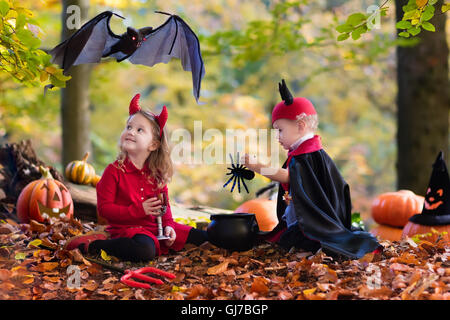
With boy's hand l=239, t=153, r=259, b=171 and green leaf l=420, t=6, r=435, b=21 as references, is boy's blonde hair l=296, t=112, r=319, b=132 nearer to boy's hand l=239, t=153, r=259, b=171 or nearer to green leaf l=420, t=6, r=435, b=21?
boy's hand l=239, t=153, r=259, b=171

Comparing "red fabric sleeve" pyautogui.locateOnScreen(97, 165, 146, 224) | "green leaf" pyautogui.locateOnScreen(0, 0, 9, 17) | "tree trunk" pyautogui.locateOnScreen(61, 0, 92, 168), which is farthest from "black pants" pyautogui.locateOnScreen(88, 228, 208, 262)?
"tree trunk" pyautogui.locateOnScreen(61, 0, 92, 168)

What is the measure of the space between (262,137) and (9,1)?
8048 mm

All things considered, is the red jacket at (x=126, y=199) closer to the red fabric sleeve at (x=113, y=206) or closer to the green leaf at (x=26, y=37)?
the red fabric sleeve at (x=113, y=206)

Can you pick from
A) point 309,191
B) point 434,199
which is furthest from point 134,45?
point 434,199

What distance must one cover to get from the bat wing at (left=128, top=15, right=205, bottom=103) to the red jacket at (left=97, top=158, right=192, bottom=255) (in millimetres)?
861

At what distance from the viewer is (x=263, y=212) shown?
14.6 feet

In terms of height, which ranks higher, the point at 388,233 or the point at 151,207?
the point at 151,207

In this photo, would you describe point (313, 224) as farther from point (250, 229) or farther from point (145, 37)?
point (145, 37)

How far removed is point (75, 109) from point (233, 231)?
3837mm

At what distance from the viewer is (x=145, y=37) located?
11.4 feet

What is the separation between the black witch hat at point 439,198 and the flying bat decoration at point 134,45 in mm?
2180

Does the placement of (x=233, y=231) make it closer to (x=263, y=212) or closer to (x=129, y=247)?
(x=129, y=247)

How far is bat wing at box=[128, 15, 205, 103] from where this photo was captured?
3447 millimetres
